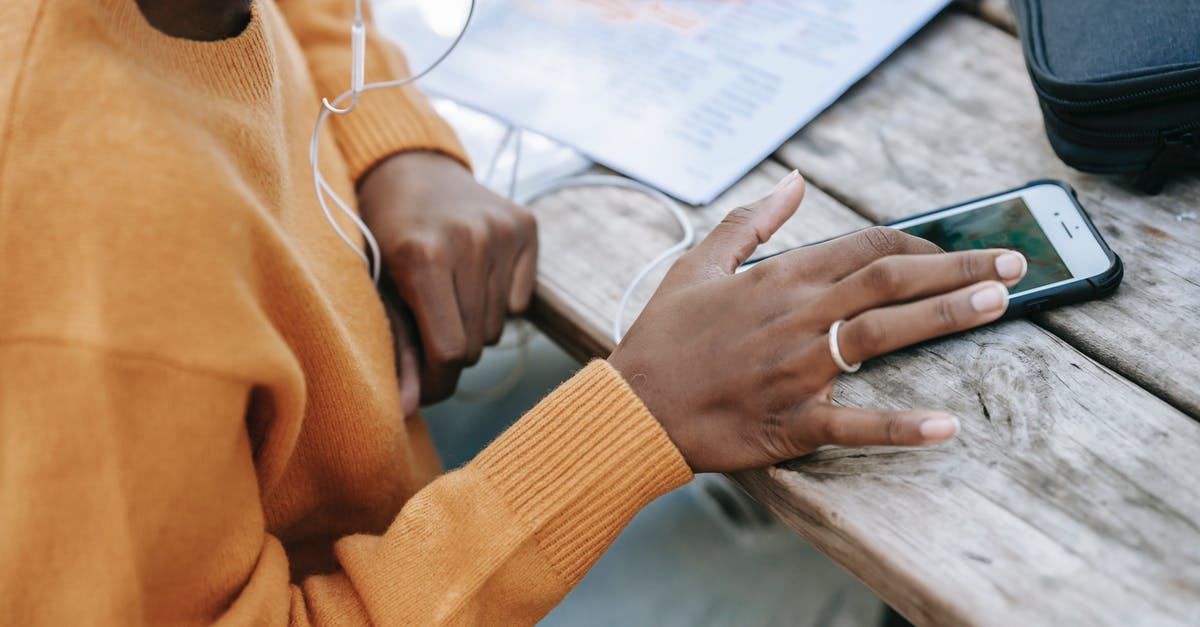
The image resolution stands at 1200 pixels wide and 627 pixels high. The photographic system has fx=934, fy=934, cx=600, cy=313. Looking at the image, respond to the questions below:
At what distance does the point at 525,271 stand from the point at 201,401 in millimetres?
352

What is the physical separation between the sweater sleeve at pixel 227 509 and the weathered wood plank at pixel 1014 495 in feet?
0.36

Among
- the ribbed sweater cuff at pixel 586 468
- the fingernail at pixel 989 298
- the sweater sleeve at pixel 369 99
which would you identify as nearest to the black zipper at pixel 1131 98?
the fingernail at pixel 989 298

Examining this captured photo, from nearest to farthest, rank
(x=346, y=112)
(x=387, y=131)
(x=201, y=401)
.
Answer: (x=201, y=401) → (x=346, y=112) → (x=387, y=131)

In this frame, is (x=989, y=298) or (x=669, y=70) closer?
(x=989, y=298)

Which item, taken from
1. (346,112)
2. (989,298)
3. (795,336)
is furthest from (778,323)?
(346,112)

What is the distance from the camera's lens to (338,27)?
2.98 feet

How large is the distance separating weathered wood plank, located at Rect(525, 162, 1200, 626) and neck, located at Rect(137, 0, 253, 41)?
40 centimetres

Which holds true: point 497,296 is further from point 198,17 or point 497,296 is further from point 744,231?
point 198,17

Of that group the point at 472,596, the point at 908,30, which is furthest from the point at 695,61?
the point at 472,596

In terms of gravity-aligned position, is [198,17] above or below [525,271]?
above

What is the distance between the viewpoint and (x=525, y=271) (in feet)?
2.52

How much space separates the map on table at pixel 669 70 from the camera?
828 millimetres

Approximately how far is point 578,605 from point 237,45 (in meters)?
0.52

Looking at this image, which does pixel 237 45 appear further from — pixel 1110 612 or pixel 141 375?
pixel 1110 612
